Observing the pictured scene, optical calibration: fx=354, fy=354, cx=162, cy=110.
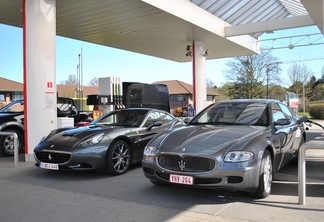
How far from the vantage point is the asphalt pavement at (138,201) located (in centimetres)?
443

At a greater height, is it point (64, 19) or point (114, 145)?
point (64, 19)

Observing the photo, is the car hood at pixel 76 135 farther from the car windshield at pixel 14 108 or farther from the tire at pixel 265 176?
the car windshield at pixel 14 108

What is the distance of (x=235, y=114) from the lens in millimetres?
6270

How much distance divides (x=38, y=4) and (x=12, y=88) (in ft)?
132

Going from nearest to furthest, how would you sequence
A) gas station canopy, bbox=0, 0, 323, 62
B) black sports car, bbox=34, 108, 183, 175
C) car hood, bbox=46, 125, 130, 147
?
1. black sports car, bbox=34, 108, 183, 175
2. car hood, bbox=46, 125, 130, 147
3. gas station canopy, bbox=0, 0, 323, 62

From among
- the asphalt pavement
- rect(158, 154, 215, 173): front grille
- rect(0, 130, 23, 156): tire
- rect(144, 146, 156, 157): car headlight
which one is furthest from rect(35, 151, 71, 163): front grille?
rect(0, 130, 23, 156): tire

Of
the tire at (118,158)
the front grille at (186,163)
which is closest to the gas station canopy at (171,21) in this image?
the tire at (118,158)

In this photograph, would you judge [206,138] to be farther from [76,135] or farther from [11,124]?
[11,124]

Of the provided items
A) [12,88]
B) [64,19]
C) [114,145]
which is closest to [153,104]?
[64,19]

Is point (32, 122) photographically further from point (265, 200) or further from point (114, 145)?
point (265, 200)

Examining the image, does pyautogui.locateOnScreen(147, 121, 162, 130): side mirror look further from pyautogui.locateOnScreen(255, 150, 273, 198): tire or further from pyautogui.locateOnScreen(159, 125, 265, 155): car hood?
pyautogui.locateOnScreen(255, 150, 273, 198): tire

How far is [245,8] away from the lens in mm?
18266

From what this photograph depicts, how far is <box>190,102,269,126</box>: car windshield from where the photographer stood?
6.02 meters

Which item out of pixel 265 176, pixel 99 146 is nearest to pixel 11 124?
pixel 99 146
